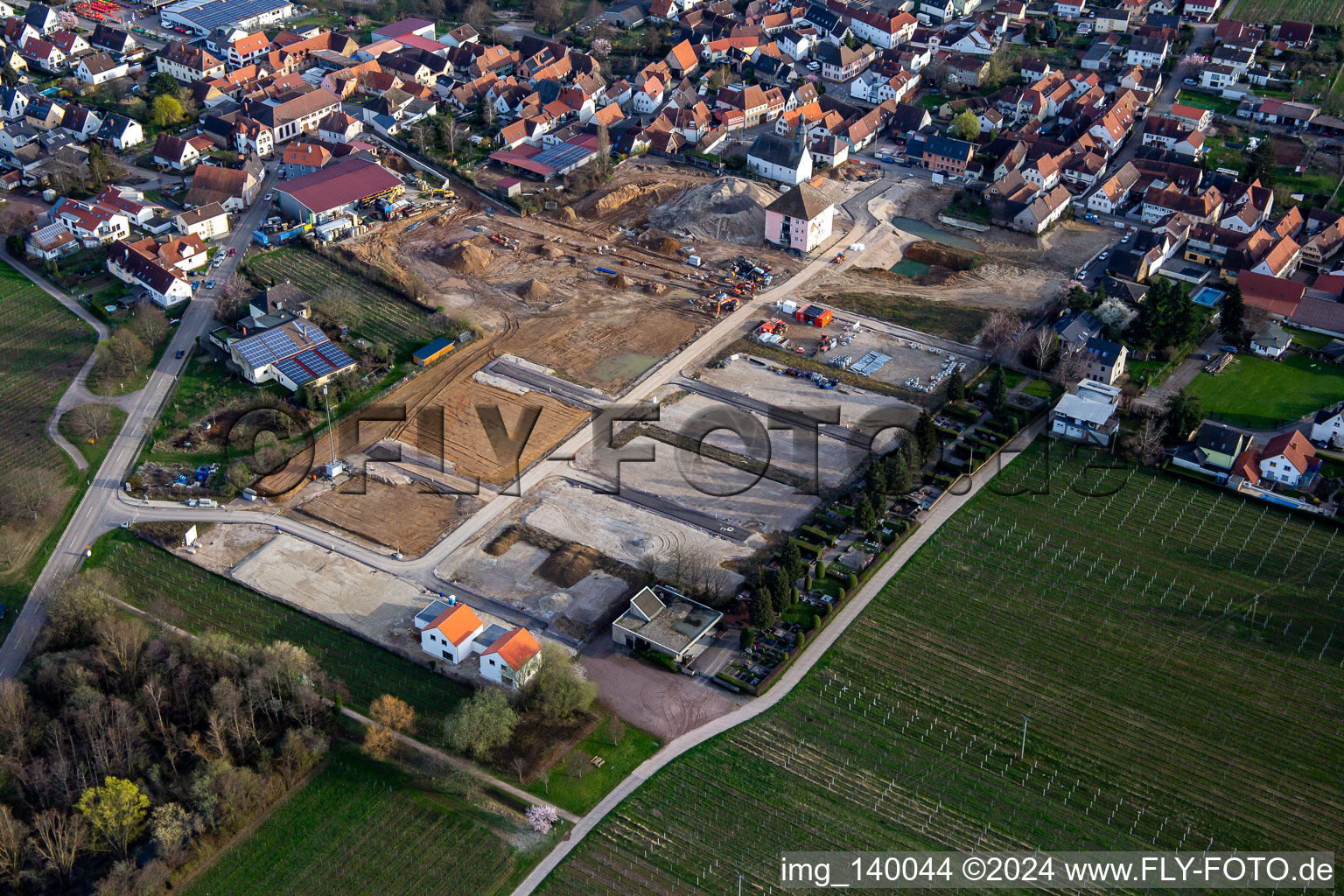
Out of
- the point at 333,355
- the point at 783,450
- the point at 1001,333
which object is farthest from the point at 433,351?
the point at 1001,333

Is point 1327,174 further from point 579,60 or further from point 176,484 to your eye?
point 176,484

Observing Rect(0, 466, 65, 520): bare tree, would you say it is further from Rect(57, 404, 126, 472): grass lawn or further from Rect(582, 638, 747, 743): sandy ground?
Rect(582, 638, 747, 743): sandy ground

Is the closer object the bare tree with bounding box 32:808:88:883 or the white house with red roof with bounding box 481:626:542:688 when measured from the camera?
the bare tree with bounding box 32:808:88:883

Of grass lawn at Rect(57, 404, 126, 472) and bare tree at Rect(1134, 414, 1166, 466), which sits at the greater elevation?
grass lawn at Rect(57, 404, 126, 472)

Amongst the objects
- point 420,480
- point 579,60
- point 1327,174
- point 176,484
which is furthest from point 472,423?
point 1327,174

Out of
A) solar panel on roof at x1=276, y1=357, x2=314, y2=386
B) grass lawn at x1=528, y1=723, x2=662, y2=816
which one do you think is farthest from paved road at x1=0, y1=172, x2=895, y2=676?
grass lawn at x1=528, y1=723, x2=662, y2=816

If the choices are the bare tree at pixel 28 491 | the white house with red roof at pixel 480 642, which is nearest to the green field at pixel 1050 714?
the white house with red roof at pixel 480 642

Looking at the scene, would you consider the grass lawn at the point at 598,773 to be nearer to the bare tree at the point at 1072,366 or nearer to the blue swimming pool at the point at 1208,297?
the bare tree at the point at 1072,366
